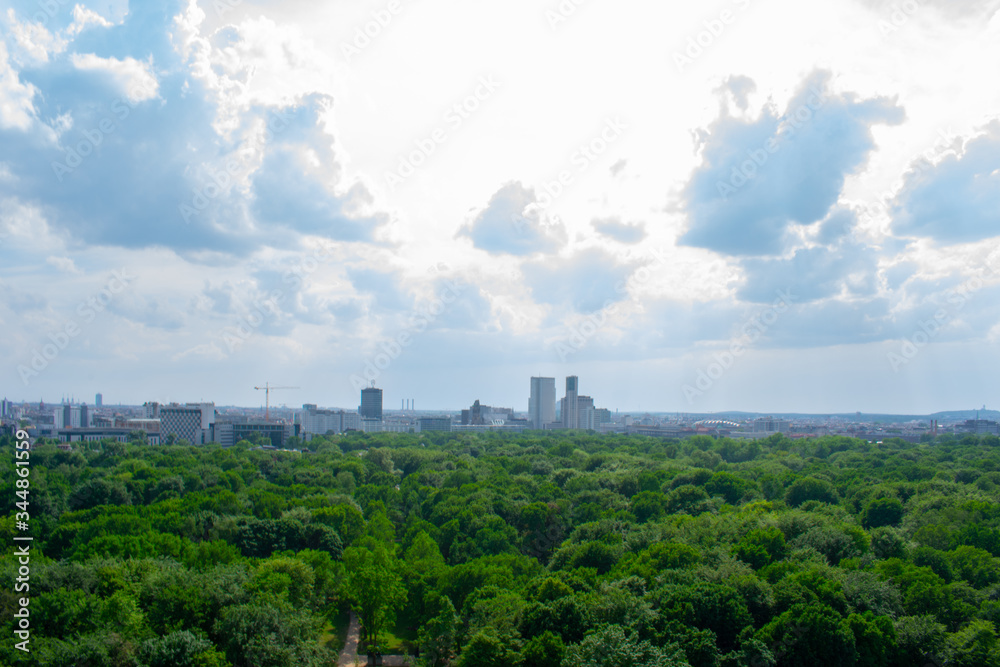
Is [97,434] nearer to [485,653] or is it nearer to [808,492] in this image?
[808,492]

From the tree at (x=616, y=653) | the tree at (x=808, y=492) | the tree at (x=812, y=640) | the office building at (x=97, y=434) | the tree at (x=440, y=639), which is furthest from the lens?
the office building at (x=97, y=434)

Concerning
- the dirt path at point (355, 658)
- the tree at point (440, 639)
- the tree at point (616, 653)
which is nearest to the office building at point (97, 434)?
the dirt path at point (355, 658)

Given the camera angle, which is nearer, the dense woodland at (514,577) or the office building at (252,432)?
the dense woodland at (514,577)

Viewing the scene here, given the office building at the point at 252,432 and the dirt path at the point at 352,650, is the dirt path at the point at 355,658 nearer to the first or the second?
the dirt path at the point at 352,650

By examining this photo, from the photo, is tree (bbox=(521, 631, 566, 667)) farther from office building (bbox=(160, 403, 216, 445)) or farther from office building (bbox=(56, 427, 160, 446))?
office building (bbox=(160, 403, 216, 445))

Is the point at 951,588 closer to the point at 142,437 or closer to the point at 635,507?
the point at 635,507

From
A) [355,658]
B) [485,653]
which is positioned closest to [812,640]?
[485,653]

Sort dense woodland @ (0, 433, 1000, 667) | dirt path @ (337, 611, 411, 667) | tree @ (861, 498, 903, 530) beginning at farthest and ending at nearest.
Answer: tree @ (861, 498, 903, 530) < dirt path @ (337, 611, 411, 667) < dense woodland @ (0, 433, 1000, 667)

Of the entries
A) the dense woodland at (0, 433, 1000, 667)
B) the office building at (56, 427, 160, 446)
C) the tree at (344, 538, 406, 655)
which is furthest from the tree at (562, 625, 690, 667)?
the office building at (56, 427, 160, 446)
